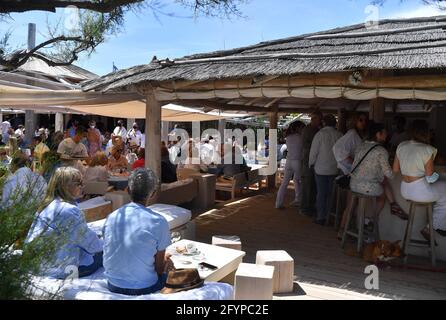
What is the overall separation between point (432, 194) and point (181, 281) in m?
3.25

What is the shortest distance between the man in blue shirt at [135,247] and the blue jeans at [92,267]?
0.58 metres

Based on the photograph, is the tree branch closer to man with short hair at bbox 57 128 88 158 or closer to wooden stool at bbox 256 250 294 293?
wooden stool at bbox 256 250 294 293

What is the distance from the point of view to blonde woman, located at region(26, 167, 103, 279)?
314 centimetres

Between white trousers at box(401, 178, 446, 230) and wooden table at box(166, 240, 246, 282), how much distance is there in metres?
2.21

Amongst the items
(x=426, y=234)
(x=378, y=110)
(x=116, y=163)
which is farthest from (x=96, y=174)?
(x=426, y=234)

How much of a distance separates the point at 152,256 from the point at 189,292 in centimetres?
39

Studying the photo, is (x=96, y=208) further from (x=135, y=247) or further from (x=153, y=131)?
(x=135, y=247)

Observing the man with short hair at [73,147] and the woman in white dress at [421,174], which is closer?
the woman in white dress at [421,174]

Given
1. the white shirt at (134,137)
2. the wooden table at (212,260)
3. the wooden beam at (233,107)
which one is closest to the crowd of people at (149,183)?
the wooden table at (212,260)

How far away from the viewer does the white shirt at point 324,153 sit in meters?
6.80

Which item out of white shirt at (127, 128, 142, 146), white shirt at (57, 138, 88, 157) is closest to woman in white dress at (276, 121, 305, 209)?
white shirt at (57, 138, 88, 157)

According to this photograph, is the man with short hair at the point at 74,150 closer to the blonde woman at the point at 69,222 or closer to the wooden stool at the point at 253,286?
the blonde woman at the point at 69,222

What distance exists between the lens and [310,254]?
5555mm

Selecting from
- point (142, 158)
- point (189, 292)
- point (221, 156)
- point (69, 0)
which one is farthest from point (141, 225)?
point (221, 156)
